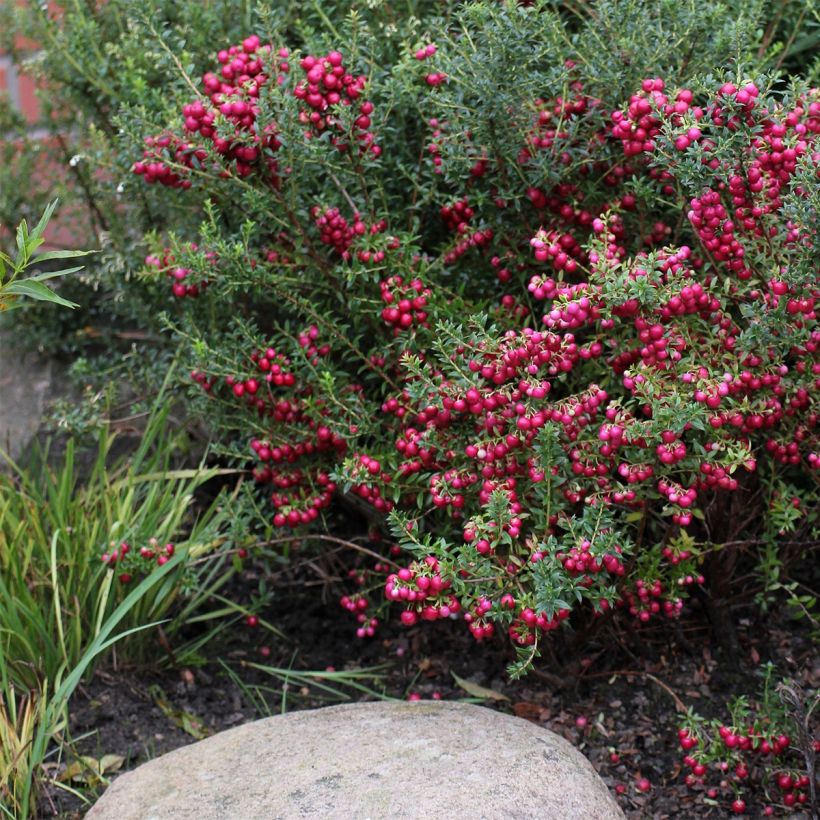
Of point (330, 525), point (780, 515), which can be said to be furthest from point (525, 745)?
point (330, 525)

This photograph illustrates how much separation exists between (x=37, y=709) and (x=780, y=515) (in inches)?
67.3

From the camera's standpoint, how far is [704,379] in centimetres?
217

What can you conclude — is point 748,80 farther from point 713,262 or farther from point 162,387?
point 162,387

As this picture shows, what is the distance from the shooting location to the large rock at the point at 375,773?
6.64ft

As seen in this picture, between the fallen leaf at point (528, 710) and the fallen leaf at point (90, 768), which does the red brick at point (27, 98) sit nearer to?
the fallen leaf at point (90, 768)

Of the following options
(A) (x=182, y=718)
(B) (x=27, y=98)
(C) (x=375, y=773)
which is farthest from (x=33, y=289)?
(B) (x=27, y=98)

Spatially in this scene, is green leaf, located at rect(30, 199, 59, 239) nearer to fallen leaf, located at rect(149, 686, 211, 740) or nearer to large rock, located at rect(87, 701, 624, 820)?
large rock, located at rect(87, 701, 624, 820)

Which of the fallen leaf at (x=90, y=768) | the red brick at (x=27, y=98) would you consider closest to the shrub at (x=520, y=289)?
the fallen leaf at (x=90, y=768)

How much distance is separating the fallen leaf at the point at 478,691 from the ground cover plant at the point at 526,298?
0.38 feet

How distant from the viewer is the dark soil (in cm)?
256

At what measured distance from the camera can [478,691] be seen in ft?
9.11

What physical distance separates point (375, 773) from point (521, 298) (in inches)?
48.4

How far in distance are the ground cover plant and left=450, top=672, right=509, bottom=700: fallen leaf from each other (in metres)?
0.12

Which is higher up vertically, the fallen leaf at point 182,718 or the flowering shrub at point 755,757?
the flowering shrub at point 755,757
